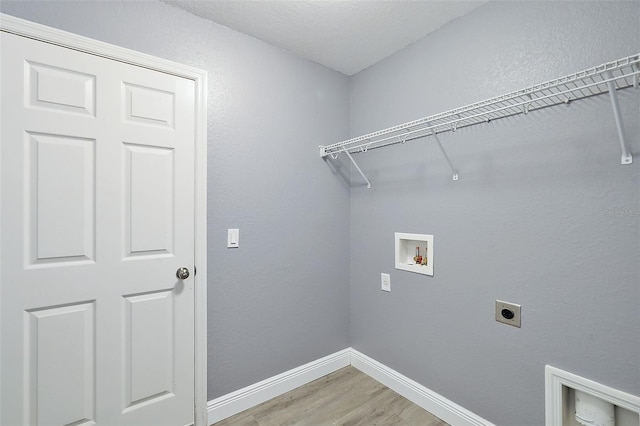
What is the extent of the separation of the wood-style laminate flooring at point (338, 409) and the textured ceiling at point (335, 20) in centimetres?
235

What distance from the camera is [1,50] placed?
1189 mm

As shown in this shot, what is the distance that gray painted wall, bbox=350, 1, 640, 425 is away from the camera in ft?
3.82

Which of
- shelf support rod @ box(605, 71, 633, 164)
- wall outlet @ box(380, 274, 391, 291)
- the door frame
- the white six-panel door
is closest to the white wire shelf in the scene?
shelf support rod @ box(605, 71, 633, 164)

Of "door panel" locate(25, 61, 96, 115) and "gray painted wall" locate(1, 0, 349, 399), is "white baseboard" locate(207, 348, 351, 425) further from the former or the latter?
"door panel" locate(25, 61, 96, 115)

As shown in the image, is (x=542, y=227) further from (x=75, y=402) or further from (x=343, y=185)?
(x=75, y=402)

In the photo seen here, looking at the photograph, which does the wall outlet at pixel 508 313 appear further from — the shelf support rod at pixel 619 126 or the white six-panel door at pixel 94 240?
the white six-panel door at pixel 94 240

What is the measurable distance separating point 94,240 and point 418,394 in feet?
6.67

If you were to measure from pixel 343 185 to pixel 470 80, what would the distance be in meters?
1.09

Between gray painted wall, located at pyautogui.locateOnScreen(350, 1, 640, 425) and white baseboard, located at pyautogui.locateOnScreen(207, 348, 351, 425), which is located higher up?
gray painted wall, located at pyautogui.locateOnScreen(350, 1, 640, 425)

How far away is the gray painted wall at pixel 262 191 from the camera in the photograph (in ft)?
5.29

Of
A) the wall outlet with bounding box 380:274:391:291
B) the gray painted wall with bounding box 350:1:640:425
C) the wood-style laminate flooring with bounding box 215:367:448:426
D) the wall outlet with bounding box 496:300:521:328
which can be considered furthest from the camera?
the wall outlet with bounding box 380:274:391:291

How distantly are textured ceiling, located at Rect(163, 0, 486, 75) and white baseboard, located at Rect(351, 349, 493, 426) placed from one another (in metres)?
2.23

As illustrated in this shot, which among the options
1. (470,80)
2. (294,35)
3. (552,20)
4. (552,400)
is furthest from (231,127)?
(552,400)

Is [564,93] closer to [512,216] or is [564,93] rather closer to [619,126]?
[619,126]
